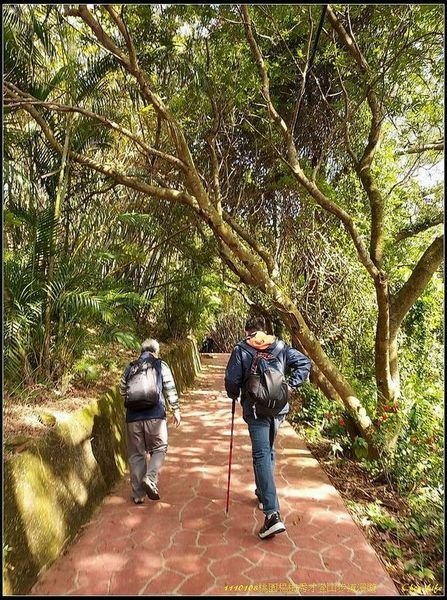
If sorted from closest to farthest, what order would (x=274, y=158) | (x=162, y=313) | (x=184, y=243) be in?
(x=274, y=158) < (x=184, y=243) < (x=162, y=313)

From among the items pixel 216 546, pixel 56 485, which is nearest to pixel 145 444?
pixel 56 485

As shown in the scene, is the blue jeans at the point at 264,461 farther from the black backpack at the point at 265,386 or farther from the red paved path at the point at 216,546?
the red paved path at the point at 216,546

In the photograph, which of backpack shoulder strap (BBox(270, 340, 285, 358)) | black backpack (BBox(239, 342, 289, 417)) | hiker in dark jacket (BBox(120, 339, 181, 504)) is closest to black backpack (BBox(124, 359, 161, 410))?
hiker in dark jacket (BBox(120, 339, 181, 504))

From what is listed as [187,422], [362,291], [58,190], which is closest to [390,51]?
[362,291]

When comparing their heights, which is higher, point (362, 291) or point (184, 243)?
point (184, 243)

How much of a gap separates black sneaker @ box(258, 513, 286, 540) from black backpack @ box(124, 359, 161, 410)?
1.44 metres

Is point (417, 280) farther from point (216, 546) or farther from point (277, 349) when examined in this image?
point (216, 546)

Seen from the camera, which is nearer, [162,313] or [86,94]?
[86,94]

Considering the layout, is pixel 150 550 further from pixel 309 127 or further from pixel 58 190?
pixel 309 127

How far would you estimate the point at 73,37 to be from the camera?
4910 mm

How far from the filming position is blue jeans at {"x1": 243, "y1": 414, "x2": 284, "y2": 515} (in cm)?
332

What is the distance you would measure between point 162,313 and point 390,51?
7.42 m

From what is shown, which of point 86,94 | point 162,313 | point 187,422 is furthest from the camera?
point 162,313

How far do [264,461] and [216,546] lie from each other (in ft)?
2.47
